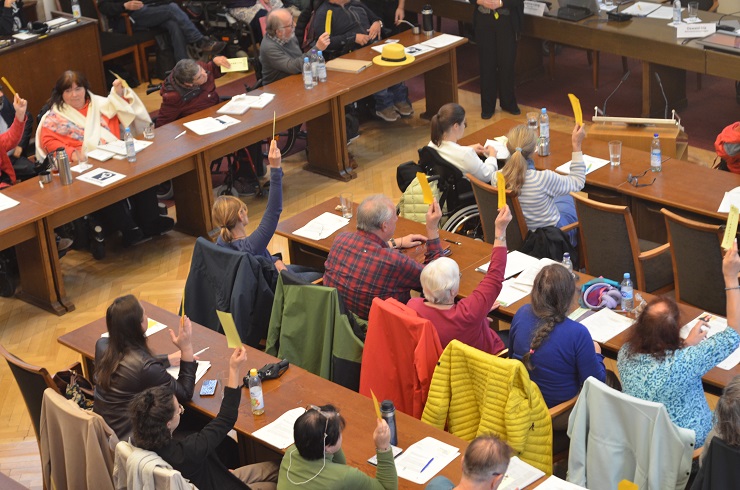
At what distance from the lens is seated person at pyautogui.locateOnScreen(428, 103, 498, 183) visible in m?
6.72

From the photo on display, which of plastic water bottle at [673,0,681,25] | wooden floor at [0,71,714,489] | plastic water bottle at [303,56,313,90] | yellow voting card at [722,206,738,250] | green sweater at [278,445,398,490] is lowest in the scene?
wooden floor at [0,71,714,489]

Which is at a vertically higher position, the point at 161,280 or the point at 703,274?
the point at 703,274

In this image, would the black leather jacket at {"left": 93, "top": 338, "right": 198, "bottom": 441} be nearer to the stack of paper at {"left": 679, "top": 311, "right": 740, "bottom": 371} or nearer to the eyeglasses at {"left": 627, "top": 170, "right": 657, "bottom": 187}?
the stack of paper at {"left": 679, "top": 311, "right": 740, "bottom": 371}

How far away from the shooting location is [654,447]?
4.12 meters

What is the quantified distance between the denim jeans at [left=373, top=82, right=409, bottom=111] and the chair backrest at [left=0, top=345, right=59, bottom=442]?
526cm

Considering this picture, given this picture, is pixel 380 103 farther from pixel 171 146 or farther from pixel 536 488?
pixel 536 488

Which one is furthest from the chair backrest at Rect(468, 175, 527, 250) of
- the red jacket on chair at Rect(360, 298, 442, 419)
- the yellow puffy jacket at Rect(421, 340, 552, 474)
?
the yellow puffy jacket at Rect(421, 340, 552, 474)

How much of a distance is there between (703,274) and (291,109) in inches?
137

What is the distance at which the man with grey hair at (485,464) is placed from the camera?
3.69 m

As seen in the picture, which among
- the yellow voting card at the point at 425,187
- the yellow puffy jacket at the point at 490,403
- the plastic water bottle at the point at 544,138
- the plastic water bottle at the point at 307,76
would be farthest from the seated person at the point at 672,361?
the plastic water bottle at the point at 307,76

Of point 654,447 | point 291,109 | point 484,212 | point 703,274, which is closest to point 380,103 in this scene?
point 291,109

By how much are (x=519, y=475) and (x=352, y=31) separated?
19.6ft

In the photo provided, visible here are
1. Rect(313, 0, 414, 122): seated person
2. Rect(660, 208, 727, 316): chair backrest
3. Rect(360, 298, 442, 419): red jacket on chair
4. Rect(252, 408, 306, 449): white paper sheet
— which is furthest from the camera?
Rect(313, 0, 414, 122): seated person

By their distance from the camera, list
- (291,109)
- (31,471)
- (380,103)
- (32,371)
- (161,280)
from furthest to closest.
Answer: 1. (380,103)
2. (291,109)
3. (161,280)
4. (31,471)
5. (32,371)
